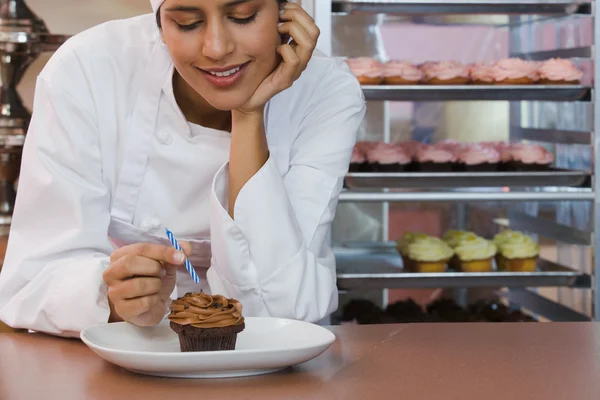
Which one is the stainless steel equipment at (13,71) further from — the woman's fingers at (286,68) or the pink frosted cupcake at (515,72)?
the woman's fingers at (286,68)

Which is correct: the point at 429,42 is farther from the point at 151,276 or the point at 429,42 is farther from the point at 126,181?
the point at 151,276

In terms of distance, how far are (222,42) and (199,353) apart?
63 cm

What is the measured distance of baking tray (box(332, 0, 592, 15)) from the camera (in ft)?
11.3

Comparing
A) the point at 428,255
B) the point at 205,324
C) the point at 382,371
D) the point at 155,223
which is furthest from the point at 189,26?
the point at 428,255

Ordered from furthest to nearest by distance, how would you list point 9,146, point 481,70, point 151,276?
point 481,70, point 9,146, point 151,276

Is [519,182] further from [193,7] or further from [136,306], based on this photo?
[136,306]

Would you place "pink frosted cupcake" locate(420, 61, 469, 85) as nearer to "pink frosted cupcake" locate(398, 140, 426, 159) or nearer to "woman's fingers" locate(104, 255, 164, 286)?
"pink frosted cupcake" locate(398, 140, 426, 159)

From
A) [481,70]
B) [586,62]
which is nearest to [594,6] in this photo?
[586,62]

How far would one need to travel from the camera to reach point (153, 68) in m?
1.96

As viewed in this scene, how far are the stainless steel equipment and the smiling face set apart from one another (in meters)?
1.87

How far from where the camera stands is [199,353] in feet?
4.08

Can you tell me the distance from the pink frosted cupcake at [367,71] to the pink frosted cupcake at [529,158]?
0.64 meters

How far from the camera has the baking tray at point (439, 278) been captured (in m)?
3.51

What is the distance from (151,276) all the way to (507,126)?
116 inches
